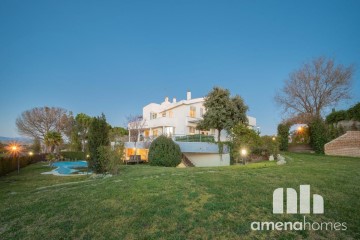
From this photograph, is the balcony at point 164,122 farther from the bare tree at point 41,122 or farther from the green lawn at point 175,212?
the bare tree at point 41,122

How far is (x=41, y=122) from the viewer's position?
161ft

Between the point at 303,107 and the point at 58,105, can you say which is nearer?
the point at 303,107

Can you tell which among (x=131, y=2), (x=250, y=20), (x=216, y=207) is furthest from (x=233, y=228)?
(x=131, y=2)

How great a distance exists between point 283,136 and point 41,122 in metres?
51.0

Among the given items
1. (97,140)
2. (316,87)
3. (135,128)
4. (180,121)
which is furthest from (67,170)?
(316,87)

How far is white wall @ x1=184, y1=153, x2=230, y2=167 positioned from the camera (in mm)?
23422

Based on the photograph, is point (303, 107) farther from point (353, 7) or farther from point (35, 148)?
point (35, 148)

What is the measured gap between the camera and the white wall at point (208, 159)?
76.8 ft

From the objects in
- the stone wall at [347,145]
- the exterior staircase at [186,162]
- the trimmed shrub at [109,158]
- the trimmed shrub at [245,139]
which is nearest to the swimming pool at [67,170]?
the trimmed shrub at [109,158]

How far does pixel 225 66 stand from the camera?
55.5 metres

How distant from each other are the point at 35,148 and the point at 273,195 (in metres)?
49.8

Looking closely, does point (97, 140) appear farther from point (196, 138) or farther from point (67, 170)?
point (196, 138)

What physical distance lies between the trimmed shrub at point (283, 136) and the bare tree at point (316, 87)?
4.31 meters

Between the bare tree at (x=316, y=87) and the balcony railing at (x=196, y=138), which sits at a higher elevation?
the bare tree at (x=316, y=87)
